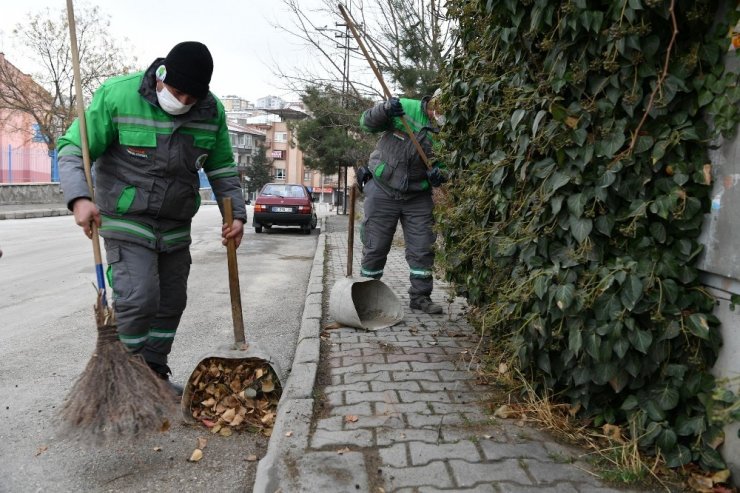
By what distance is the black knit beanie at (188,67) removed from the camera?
9.48ft

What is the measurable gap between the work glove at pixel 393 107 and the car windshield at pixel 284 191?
43.9 feet

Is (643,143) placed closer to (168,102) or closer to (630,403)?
(630,403)

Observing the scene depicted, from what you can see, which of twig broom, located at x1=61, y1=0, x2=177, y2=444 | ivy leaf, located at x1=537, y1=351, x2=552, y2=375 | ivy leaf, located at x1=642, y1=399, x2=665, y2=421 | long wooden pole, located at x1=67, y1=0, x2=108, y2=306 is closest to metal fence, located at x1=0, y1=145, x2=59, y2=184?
long wooden pole, located at x1=67, y1=0, x2=108, y2=306

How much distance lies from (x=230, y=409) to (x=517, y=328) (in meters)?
1.57

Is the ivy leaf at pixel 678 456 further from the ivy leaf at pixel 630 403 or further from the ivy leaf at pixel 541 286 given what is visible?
the ivy leaf at pixel 541 286

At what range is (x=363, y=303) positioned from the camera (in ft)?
16.9

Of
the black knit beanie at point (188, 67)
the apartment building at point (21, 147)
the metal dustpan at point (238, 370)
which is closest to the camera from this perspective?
the black knit beanie at point (188, 67)

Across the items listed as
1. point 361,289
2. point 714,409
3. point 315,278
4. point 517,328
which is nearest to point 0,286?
point 315,278

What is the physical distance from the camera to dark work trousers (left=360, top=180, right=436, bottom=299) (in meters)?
5.12

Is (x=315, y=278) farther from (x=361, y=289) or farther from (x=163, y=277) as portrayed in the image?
(x=163, y=277)

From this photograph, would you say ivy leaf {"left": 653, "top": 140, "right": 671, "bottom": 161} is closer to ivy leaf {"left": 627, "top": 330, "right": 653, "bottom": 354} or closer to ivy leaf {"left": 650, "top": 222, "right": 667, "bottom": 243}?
ivy leaf {"left": 650, "top": 222, "right": 667, "bottom": 243}

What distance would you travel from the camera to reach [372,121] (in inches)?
193

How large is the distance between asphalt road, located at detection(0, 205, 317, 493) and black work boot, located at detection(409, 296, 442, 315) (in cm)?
116

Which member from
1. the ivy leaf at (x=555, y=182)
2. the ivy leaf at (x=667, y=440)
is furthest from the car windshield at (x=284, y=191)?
the ivy leaf at (x=667, y=440)
